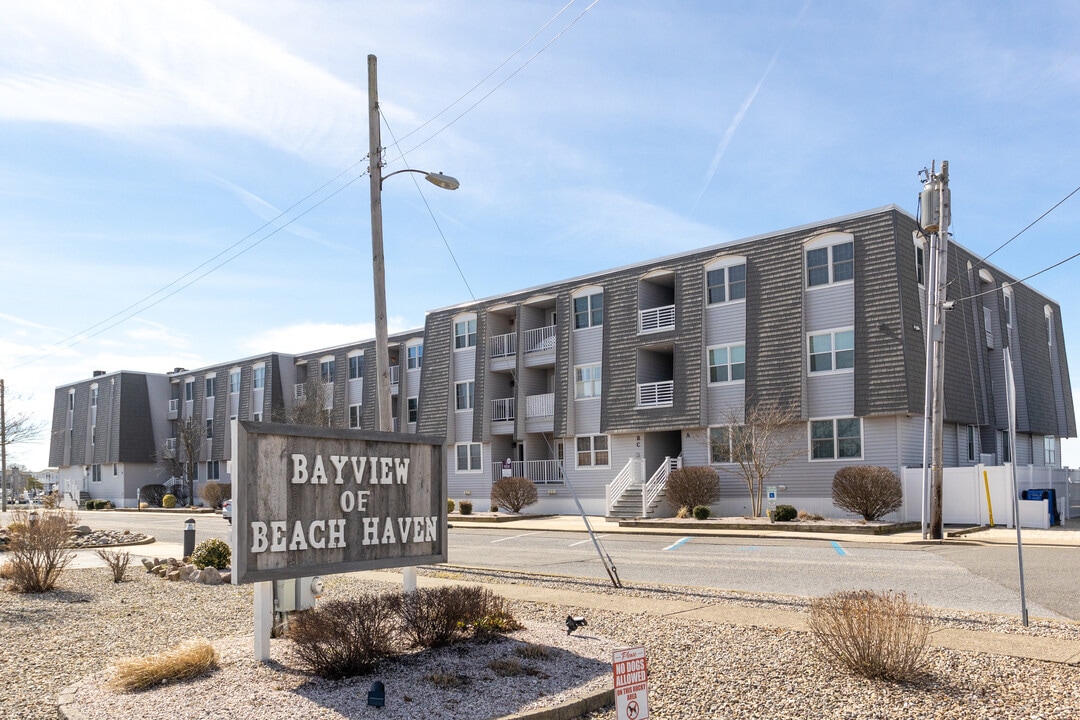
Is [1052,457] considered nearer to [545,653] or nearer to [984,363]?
[984,363]

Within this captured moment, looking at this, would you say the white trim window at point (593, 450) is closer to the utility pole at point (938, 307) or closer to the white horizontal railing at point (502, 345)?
the white horizontal railing at point (502, 345)

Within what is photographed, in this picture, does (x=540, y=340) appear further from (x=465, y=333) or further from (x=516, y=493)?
(x=516, y=493)

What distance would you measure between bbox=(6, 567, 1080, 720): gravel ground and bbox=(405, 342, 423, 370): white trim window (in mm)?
37163

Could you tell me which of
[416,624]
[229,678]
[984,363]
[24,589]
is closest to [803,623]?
[416,624]

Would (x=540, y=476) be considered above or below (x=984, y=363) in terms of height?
below

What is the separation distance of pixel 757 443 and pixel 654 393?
671 centimetres

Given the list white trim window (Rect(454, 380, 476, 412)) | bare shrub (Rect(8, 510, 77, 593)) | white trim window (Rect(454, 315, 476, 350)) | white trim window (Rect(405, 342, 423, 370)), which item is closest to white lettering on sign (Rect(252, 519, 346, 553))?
bare shrub (Rect(8, 510, 77, 593))

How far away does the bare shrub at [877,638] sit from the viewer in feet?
22.8

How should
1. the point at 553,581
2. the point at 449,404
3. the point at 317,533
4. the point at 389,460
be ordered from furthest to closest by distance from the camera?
the point at 449,404, the point at 553,581, the point at 389,460, the point at 317,533

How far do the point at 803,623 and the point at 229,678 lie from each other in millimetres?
5895

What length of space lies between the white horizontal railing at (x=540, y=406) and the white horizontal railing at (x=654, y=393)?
16.7 feet

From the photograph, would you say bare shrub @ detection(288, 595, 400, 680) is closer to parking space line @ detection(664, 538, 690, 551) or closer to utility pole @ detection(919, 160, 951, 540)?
parking space line @ detection(664, 538, 690, 551)

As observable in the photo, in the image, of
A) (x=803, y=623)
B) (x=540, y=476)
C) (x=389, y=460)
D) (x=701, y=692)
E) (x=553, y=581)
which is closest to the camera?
(x=701, y=692)

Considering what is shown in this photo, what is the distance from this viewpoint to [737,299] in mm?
31797
